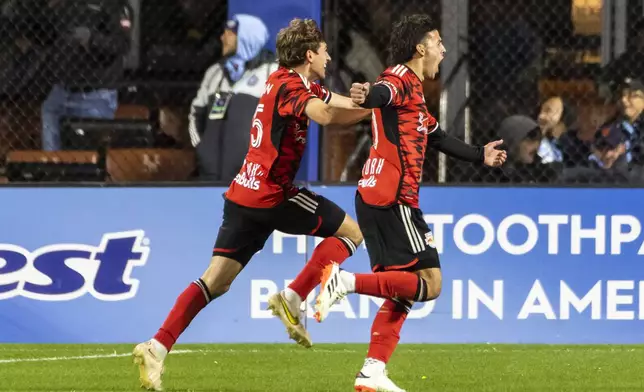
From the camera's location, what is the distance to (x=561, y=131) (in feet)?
34.6

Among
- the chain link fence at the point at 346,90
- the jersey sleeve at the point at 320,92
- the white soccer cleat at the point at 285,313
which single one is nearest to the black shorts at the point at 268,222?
the white soccer cleat at the point at 285,313

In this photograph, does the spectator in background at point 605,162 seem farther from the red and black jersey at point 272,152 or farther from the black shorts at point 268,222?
the red and black jersey at point 272,152

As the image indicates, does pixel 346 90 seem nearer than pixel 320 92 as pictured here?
No

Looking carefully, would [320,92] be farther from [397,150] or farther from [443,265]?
[443,265]

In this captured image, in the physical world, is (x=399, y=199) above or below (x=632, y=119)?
above

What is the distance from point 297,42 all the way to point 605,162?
147 inches

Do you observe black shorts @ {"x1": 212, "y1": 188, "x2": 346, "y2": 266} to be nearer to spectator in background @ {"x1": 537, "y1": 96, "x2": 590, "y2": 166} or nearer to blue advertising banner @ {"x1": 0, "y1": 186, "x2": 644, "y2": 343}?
blue advertising banner @ {"x1": 0, "y1": 186, "x2": 644, "y2": 343}

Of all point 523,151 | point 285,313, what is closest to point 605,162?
point 523,151

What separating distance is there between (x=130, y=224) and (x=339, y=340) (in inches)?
68.3

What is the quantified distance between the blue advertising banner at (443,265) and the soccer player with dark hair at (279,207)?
2346 millimetres

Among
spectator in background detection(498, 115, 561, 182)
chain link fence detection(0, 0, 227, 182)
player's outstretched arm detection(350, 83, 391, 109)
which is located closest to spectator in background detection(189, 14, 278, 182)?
chain link fence detection(0, 0, 227, 182)

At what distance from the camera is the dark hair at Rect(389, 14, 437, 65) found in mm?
7125

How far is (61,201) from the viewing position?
1026cm

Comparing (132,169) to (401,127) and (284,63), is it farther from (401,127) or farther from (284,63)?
(401,127)
